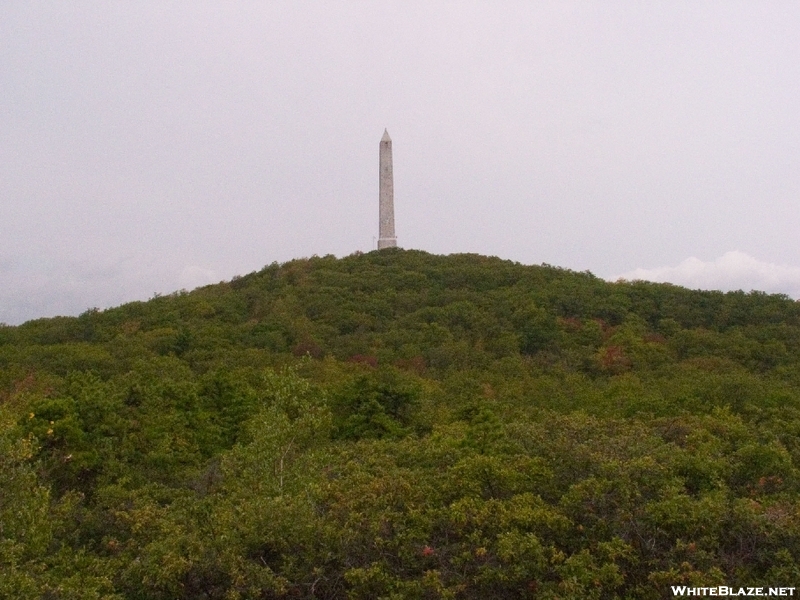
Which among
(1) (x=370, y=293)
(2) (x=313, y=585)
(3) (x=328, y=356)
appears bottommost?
(2) (x=313, y=585)

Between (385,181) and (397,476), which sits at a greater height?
(385,181)

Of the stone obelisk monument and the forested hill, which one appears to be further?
the stone obelisk monument

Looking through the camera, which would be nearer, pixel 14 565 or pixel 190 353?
pixel 14 565

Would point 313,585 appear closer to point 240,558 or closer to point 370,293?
point 240,558

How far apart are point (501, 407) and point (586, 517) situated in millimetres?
11190

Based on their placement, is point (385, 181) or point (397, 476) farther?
point (385, 181)

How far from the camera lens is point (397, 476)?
11.6 meters

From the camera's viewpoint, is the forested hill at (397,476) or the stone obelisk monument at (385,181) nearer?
the forested hill at (397,476)

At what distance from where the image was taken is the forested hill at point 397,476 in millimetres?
8734

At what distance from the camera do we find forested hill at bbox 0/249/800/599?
28.7 ft

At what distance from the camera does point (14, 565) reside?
8.14 metres

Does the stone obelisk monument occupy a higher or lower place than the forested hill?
higher

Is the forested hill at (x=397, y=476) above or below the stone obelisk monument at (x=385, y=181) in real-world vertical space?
below

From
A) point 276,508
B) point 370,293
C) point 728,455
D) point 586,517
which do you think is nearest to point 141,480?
point 276,508
